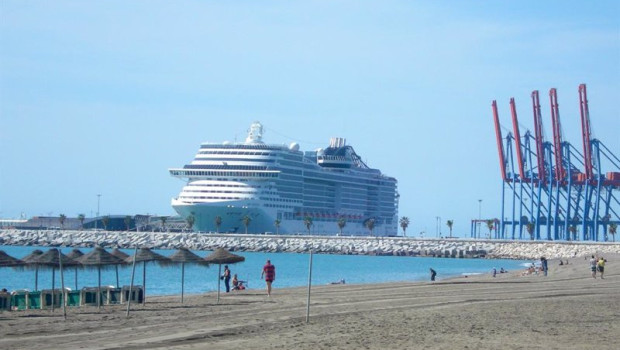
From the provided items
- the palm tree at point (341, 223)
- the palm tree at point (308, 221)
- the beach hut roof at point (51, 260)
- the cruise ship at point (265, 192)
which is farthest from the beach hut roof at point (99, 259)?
the palm tree at point (341, 223)

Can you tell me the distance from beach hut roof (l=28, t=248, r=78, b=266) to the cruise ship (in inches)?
2642

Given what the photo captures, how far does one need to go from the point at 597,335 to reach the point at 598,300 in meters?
7.39

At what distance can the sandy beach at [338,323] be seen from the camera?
48.4 ft

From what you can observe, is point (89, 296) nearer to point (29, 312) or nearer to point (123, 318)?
point (29, 312)

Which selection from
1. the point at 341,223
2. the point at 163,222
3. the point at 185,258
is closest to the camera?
the point at 185,258

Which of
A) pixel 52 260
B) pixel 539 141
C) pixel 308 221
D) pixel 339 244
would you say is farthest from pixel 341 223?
pixel 52 260

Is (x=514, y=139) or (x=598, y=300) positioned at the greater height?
(x=514, y=139)

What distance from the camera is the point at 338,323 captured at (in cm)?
1753

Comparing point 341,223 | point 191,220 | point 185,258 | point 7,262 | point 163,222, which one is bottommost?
point 7,262

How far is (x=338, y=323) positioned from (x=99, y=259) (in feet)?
21.7

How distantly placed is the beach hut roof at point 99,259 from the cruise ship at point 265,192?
217ft

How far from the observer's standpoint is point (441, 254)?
89312mm

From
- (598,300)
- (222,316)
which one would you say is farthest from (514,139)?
(222,316)

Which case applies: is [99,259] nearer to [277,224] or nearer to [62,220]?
[277,224]
